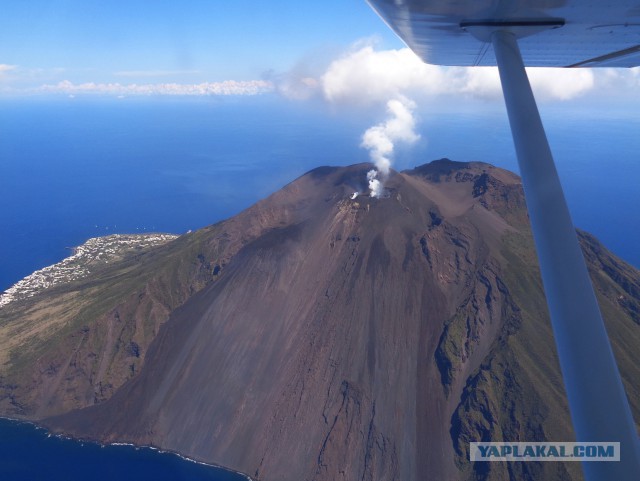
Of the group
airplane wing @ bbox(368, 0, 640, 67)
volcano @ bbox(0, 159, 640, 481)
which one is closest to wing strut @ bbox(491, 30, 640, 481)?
airplane wing @ bbox(368, 0, 640, 67)

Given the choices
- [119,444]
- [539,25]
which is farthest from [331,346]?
[539,25]

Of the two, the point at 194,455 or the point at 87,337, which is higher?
the point at 87,337

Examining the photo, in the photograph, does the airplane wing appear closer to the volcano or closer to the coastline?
the volcano

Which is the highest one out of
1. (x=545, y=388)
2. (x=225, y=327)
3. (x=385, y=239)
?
(x=385, y=239)

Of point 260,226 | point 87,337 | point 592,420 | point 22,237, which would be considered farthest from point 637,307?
point 22,237

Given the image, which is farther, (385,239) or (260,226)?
(260,226)

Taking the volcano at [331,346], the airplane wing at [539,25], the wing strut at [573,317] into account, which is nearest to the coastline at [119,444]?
the volcano at [331,346]

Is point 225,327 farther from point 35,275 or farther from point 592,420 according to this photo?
point 35,275
